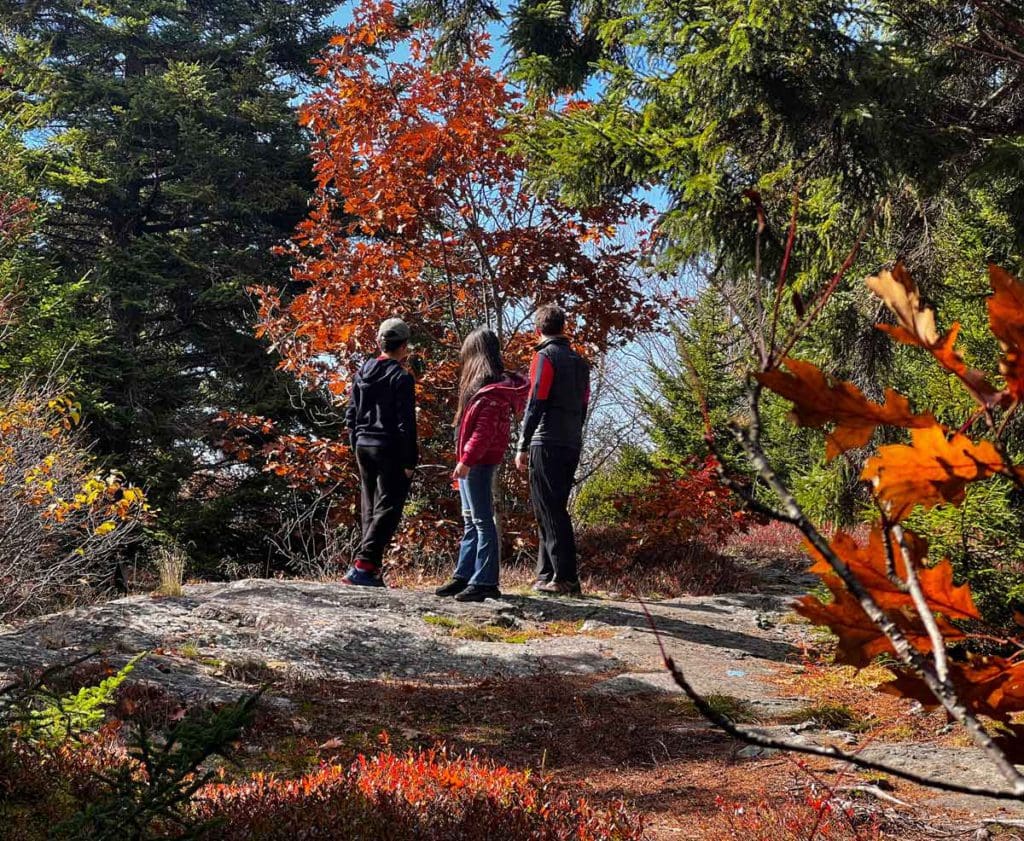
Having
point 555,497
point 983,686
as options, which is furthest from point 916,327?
point 555,497

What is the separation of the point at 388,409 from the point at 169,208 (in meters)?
13.2

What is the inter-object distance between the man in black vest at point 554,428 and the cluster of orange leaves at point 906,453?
623 cm

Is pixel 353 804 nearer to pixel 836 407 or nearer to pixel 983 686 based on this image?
pixel 983 686

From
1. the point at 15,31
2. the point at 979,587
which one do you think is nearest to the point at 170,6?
the point at 15,31

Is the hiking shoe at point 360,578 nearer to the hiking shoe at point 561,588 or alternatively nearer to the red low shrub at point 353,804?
the hiking shoe at point 561,588

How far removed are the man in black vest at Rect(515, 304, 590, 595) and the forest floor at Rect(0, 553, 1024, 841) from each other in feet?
1.86

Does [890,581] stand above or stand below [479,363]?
below

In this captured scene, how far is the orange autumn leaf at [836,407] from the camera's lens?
35.7 inches

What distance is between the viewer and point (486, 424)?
698cm

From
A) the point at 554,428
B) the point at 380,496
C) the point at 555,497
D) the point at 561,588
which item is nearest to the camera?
the point at 380,496

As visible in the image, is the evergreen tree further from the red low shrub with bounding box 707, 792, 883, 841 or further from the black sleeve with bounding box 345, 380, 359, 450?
the red low shrub with bounding box 707, 792, 883, 841

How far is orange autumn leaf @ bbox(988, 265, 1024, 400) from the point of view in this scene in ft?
2.95

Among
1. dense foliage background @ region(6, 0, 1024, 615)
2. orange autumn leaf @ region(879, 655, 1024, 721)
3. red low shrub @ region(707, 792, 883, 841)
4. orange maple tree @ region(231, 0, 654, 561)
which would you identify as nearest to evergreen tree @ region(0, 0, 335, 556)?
dense foliage background @ region(6, 0, 1024, 615)

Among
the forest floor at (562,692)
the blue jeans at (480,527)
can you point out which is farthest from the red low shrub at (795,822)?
the blue jeans at (480,527)
